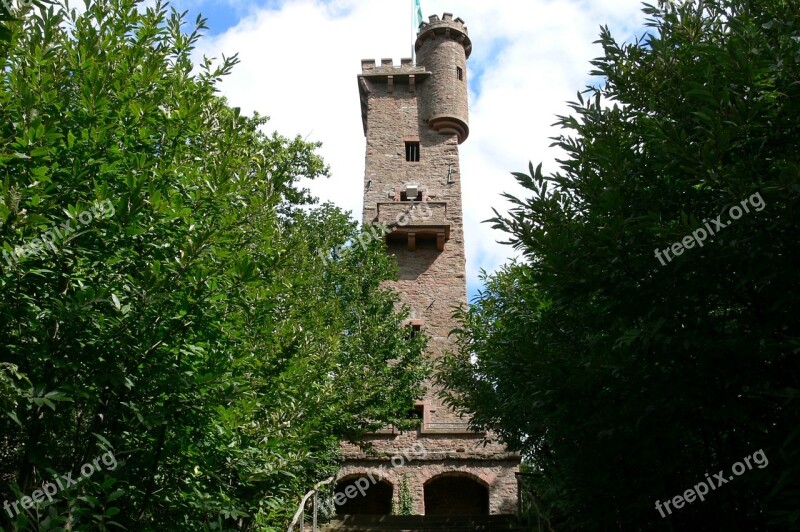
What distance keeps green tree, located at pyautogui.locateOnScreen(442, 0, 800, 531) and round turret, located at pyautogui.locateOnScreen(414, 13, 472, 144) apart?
716 inches

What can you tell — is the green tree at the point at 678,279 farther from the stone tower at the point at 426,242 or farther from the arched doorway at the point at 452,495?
the arched doorway at the point at 452,495

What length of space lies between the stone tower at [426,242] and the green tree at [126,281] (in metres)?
10.2

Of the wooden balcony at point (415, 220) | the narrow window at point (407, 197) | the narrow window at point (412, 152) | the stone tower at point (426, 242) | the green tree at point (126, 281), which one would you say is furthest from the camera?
the narrow window at point (412, 152)

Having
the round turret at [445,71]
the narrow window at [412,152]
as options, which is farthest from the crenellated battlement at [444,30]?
the narrow window at [412,152]

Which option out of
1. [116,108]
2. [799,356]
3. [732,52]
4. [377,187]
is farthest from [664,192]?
[377,187]

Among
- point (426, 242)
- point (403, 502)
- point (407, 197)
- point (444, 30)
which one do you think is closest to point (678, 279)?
point (403, 502)

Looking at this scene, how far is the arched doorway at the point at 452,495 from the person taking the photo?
18.0 meters

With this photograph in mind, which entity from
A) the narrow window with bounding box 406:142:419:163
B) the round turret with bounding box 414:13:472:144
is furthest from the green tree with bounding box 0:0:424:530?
Answer: the round turret with bounding box 414:13:472:144

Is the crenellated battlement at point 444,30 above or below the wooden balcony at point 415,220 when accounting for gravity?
above

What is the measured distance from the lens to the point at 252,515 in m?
6.69

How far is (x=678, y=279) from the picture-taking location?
4582 mm

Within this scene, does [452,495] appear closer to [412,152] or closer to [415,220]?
[415,220]

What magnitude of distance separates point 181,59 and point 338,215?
10482 mm

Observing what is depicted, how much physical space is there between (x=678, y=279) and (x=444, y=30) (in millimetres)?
22741
